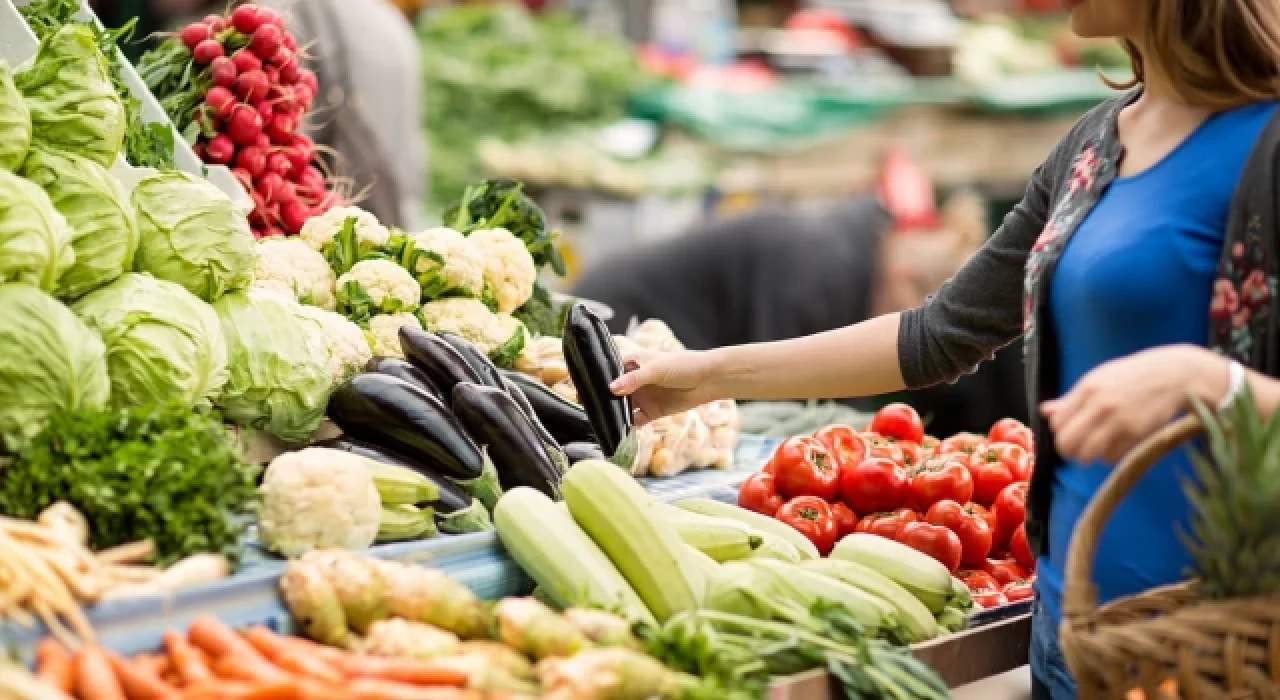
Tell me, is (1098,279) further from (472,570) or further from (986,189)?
(986,189)

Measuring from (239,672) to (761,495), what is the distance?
5.04 feet

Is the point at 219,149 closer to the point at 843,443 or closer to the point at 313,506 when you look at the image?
the point at 313,506

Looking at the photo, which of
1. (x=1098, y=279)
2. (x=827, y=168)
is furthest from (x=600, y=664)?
(x=827, y=168)

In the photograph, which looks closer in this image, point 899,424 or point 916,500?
point 916,500

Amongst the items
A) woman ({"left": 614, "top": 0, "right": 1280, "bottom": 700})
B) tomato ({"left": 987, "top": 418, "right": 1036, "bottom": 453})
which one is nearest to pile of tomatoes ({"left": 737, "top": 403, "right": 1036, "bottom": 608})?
tomato ({"left": 987, "top": 418, "right": 1036, "bottom": 453})

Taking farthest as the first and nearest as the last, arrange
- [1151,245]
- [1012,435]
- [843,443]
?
[1012,435]
[843,443]
[1151,245]

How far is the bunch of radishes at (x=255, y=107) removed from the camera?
3855 millimetres

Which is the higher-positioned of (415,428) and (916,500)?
(415,428)

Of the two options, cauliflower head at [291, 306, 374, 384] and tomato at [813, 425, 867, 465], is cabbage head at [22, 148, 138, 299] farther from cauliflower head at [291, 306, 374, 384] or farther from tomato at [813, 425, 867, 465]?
tomato at [813, 425, 867, 465]

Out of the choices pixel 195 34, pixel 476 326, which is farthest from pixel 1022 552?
pixel 195 34

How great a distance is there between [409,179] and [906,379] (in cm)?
411

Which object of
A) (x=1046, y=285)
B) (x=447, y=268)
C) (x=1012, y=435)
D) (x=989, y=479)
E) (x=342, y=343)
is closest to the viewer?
(x=1046, y=285)

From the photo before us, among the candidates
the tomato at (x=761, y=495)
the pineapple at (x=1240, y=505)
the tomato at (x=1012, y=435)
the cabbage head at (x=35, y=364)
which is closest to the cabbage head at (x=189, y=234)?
the cabbage head at (x=35, y=364)

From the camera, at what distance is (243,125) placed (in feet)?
12.6
